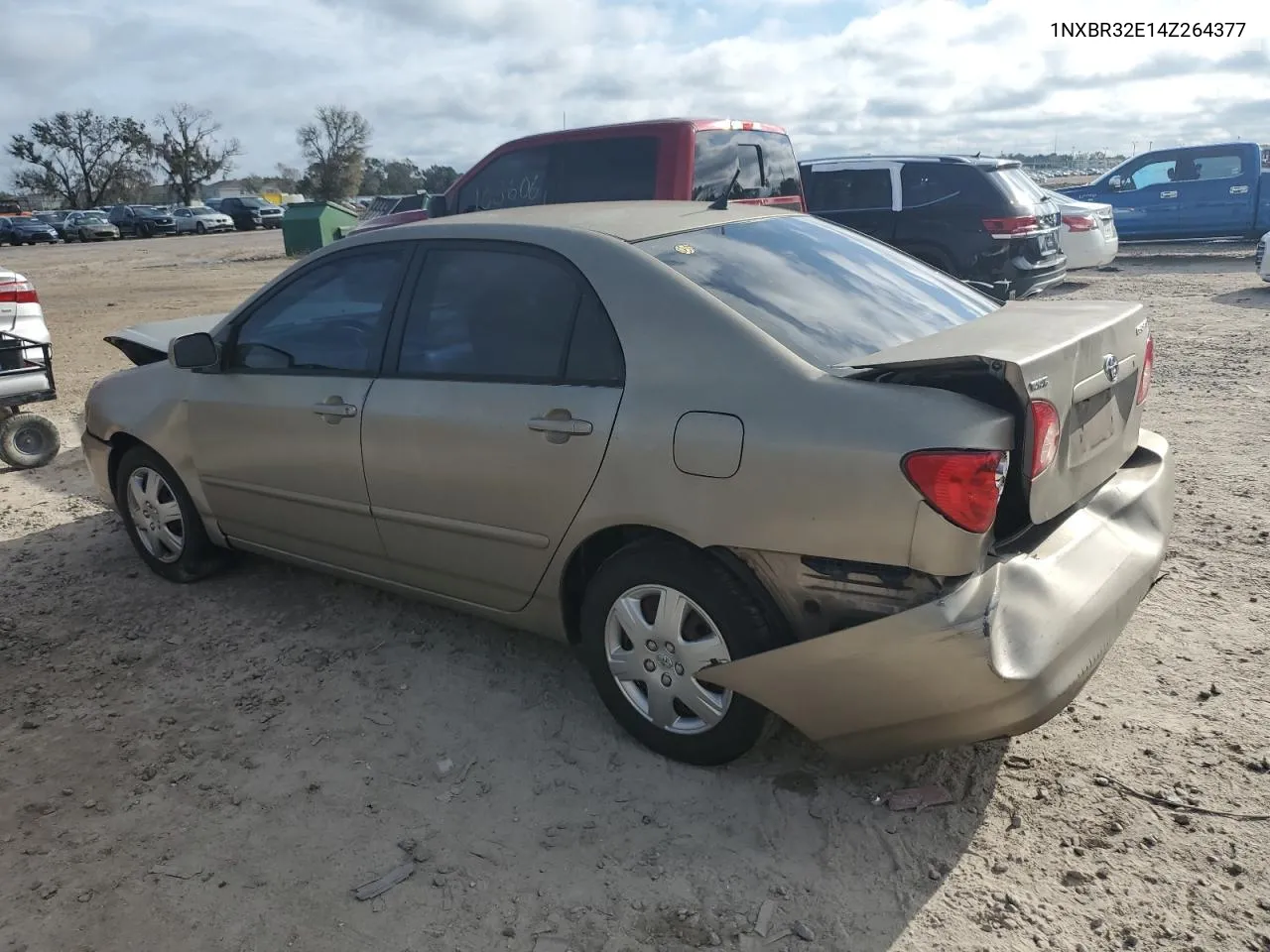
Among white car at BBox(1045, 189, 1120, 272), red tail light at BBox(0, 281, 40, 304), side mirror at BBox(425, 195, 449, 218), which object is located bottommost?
white car at BBox(1045, 189, 1120, 272)

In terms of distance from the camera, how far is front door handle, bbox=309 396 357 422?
11.9 feet

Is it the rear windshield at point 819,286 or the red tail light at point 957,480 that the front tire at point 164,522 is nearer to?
the rear windshield at point 819,286

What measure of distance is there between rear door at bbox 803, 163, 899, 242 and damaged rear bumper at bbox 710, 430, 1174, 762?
8404mm

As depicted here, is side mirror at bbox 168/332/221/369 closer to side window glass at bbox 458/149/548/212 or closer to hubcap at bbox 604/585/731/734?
hubcap at bbox 604/585/731/734

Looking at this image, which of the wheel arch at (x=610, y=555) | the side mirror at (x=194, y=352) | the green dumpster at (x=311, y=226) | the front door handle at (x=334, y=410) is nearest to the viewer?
the wheel arch at (x=610, y=555)

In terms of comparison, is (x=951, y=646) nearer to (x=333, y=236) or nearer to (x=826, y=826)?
(x=826, y=826)

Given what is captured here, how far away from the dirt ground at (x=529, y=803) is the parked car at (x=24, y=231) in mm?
45409

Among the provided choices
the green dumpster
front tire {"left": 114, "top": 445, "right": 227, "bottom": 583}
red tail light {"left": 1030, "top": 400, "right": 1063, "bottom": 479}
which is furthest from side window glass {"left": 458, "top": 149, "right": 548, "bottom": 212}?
the green dumpster

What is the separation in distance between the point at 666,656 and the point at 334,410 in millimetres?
1595

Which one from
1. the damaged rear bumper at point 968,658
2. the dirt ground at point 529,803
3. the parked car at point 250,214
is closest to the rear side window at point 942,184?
the dirt ground at point 529,803

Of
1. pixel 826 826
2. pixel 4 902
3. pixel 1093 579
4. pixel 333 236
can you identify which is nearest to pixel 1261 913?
pixel 1093 579

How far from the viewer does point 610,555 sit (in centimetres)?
312

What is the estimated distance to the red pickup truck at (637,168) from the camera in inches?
298

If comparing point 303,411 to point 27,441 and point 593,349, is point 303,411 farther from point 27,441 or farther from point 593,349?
point 27,441
